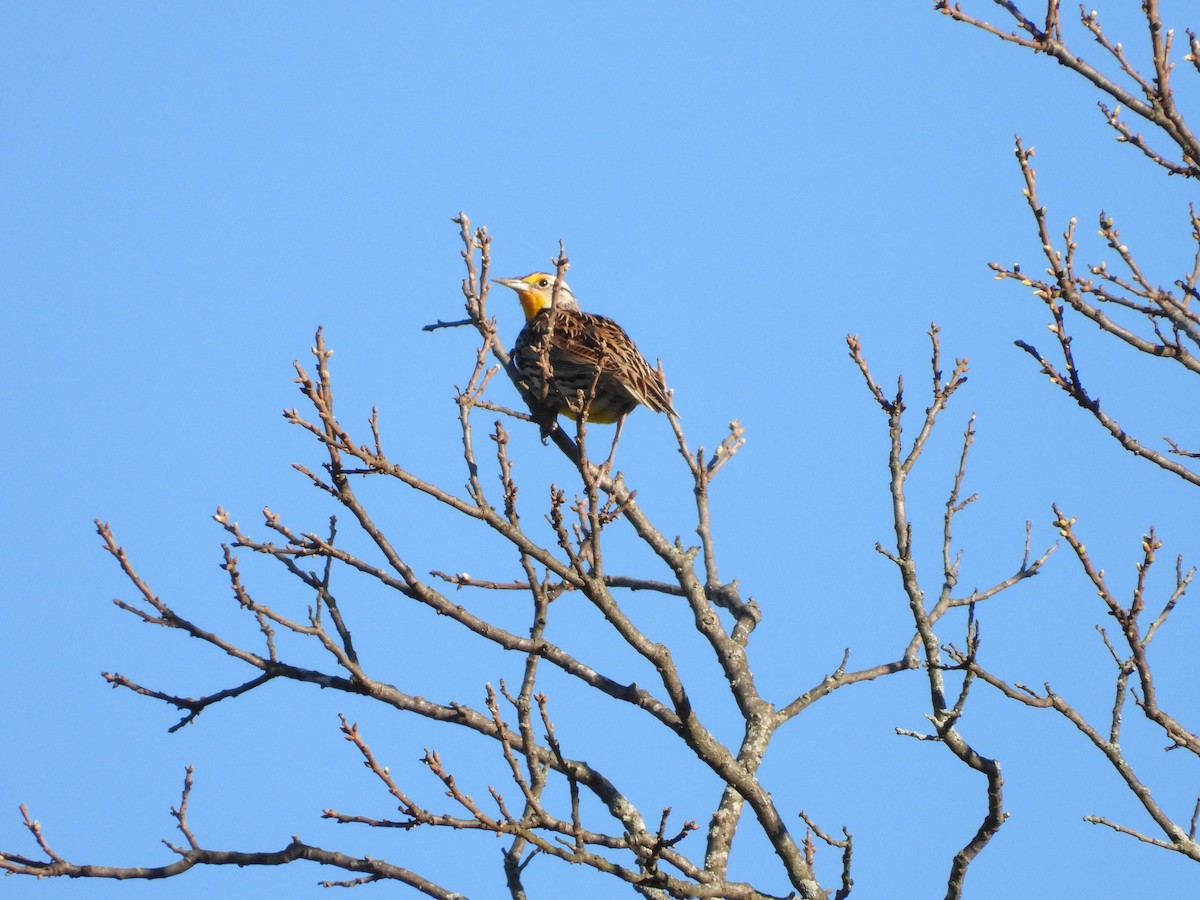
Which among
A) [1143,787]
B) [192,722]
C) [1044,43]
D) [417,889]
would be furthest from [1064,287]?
[192,722]

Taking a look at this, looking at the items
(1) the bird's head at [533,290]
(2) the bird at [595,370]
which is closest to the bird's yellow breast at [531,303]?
(1) the bird's head at [533,290]

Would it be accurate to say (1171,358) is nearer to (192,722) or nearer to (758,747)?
(758,747)

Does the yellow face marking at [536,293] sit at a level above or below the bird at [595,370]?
above

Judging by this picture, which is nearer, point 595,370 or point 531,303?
point 595,370

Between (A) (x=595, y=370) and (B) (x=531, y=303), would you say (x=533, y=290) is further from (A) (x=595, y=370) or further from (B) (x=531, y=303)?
(A) (x=595, y=370)

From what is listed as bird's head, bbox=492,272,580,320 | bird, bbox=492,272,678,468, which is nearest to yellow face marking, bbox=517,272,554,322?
bird's head, bbox=492,272,580,320

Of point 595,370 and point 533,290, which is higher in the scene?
point 533,290

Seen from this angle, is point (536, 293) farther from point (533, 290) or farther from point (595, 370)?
point (595, 370)

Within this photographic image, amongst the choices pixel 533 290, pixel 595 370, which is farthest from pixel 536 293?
pixel 595 370

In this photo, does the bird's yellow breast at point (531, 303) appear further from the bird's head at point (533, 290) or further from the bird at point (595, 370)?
the bird at point (595, 370)

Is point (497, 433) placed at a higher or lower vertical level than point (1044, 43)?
lower

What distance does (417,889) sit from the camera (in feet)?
22.8

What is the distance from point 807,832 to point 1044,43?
3.68 meters

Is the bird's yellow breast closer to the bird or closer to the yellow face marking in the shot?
the yellow face marking
